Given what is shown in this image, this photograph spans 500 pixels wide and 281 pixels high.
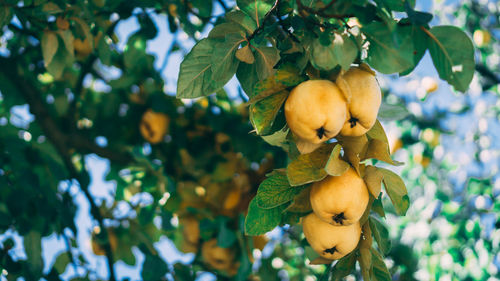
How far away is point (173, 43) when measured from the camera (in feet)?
6.88

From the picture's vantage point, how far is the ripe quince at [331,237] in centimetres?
94

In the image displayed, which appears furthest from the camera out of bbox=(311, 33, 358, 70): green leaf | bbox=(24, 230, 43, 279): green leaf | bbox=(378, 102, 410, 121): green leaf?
bbox=(24, 230, 43, 279): green leaf

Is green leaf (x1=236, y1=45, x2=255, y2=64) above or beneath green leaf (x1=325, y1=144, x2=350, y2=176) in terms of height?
above

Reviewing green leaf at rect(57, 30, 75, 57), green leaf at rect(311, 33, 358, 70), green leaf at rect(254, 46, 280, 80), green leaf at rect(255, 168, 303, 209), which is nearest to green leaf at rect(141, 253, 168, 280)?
green leaf at rect(57, 30, 75, 57)

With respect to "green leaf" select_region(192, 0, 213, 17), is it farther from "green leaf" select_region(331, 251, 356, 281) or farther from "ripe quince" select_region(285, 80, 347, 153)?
"green leaf" select_region(331, 251, 356, 281)

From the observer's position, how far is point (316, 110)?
831mm

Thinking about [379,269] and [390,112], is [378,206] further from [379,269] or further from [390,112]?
[390,112]

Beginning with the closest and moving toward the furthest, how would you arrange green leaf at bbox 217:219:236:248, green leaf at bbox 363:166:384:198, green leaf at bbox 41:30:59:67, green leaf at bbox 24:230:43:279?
1. green leaf at bbox 363:166:384:198
2. green leaf at bbox 41:30:59:67
3. green leaf at bbox 24:230:43:279
4. green leaf at bbox 217:219:236:248

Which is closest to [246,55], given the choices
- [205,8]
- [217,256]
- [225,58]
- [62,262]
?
[225,58]

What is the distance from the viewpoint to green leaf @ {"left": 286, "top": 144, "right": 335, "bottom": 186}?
2.93ft

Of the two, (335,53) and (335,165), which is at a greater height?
(335,53)

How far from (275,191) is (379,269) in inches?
10.5

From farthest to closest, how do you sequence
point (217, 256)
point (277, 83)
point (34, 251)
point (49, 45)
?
point (217, 256)
point (34, 251)
point (49, 45)
point (277, 83)

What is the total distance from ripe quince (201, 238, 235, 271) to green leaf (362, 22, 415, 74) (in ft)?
4.17
